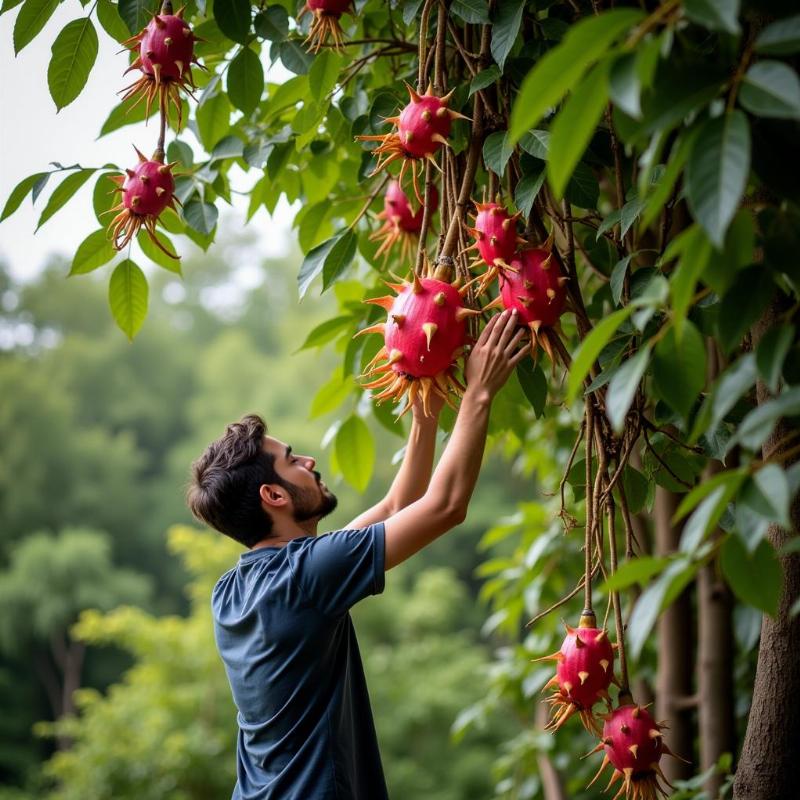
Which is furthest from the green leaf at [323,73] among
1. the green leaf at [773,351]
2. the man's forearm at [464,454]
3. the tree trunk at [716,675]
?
the tree trunk at [716,675]

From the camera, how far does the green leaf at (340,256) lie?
89cm

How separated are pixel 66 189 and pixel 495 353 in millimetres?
452

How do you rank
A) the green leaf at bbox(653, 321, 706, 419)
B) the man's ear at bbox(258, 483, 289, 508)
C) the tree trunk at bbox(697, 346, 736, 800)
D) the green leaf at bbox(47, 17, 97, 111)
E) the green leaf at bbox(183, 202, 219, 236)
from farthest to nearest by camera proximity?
the tree trunk at bbox(697, 346, 736, 800), the man's ear at bbox(258, 483, 289, 508), the green leaf at bbox(183, 202, 219, 236), the green leaf at bbox(47, 17, 97, 111), the green leaf at bbox(653, 321, 706, 419)

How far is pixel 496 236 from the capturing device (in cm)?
67

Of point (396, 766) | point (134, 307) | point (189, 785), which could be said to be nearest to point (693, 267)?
point (134, 307)

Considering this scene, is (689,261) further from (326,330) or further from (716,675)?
(716,675)

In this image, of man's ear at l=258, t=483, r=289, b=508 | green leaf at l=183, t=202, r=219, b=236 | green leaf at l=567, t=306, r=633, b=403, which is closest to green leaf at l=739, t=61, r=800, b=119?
green leaf at l=567, t=306, r=633, b=403

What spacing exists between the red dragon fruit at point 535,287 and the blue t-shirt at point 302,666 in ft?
0.87

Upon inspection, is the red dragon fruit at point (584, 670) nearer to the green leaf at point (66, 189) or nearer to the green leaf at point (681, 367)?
the green leaf at point (681, 367)

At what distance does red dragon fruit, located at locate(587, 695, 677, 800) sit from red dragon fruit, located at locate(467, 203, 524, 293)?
1.03 feet

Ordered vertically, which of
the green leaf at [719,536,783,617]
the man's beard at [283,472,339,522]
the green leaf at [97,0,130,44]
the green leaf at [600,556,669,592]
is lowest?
the green leaf at [719,536,783,617]

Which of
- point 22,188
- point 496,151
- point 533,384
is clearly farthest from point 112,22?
point 533,384

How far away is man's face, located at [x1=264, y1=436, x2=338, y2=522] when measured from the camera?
3.49ft

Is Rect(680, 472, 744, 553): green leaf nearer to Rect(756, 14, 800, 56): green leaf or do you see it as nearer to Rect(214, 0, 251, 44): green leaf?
Rect(756, 14, 800, 56): green leaf
